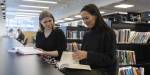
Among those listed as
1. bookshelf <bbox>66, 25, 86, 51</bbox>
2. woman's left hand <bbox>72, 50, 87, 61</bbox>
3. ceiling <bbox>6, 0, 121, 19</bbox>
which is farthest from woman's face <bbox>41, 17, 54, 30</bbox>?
ceiling <bbox>6, 0, 121, 19</bbox>

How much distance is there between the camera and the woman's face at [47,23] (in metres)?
2.58

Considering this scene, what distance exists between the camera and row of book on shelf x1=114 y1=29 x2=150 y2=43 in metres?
4.69

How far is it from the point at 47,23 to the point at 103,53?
942 mm

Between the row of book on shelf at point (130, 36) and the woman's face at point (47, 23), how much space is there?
2.25 meters

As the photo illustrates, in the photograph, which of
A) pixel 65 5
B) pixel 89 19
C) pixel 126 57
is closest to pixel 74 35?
pixel 126 57

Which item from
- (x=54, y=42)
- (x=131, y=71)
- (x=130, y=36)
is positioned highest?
(x=54, y=42)

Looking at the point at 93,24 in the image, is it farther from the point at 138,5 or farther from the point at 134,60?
the point at 138,5

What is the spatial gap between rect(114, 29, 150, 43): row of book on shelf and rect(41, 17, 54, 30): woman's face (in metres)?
2.25

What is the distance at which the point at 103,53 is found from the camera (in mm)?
1859

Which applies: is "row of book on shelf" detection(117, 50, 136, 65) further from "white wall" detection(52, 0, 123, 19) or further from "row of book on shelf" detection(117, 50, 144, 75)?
"white wall" detection(52, 0, 123, 19)

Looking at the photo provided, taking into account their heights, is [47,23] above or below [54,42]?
above

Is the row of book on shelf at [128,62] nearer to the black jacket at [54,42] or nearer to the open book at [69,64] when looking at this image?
the black jacket at [54,42]

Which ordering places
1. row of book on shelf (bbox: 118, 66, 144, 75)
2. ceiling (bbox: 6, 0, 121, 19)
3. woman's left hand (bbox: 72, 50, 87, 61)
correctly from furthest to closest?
ceiling (bbox: 6, 0, 121, 19) < row of book on shelf (bbox: 118, 66, 144, 75) < woman's left hand (bbox: 72, 50, 87, 61)

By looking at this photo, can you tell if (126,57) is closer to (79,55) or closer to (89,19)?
(89,19)
